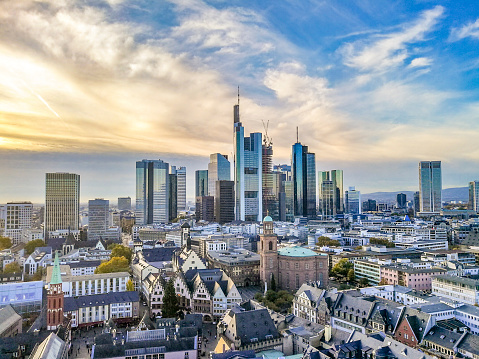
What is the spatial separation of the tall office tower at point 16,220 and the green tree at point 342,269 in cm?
15006

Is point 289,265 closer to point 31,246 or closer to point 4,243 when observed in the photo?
point 31,246

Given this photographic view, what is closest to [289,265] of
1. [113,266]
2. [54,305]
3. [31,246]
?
[113,266]

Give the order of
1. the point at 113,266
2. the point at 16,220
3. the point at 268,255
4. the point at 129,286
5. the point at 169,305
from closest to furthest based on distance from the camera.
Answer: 1. the point at 169,305
2. the point at 129,286
3. the point at 268,255
4. the point at 113,266
5. the point at 16,220

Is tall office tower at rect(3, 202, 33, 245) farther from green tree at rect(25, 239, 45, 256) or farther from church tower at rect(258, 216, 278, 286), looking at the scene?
church tower at rect(258, 216, 278, 286)

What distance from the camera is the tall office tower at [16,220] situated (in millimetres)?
190375

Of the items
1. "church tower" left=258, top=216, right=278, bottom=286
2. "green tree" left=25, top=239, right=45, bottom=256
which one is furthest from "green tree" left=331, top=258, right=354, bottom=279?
"green tree" left=25, top=239, right=45, bottom=256

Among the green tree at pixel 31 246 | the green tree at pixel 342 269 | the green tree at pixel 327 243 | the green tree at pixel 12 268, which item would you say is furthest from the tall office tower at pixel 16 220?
the green tree at pixel 342 269

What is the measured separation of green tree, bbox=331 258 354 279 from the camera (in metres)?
108

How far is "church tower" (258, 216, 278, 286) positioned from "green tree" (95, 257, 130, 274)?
3555 cm

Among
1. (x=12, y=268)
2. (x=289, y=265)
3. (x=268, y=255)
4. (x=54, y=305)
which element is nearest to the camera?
(x=54, y=305)

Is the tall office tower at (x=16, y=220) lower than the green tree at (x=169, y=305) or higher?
higher

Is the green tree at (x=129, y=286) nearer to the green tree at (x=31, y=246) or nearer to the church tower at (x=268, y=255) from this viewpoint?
the church tower at (x=268, y=255)

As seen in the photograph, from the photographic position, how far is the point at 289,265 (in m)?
97.9

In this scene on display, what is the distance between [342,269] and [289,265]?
61.7 feet
